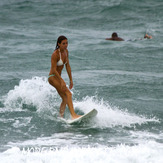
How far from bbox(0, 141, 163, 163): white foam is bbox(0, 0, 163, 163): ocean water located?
2 cm

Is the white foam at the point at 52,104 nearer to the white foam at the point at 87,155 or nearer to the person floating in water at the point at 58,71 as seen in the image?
the person floating in water at the point at 58,71

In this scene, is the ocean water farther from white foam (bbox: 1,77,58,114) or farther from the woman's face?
the woman's face

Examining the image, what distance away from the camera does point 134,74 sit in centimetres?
1378

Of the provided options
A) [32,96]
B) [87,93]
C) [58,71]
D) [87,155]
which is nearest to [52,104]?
[32,96]

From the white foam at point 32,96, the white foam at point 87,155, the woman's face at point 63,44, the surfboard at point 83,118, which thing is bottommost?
the white foam at point 87,155

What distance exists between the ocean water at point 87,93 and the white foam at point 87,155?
0.02 m

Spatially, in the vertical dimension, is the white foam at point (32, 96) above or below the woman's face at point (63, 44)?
below

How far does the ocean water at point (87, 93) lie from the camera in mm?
6652

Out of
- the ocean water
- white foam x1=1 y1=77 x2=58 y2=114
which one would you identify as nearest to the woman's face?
the ocean water

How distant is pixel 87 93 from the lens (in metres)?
11.3

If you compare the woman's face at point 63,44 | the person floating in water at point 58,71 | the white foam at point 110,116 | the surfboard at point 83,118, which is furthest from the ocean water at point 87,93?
the woman's face at point 63,44

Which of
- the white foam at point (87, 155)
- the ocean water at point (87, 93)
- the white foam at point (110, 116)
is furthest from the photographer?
the white foam at point (110, 116)

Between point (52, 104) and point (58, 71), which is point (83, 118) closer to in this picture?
point (58, 71)

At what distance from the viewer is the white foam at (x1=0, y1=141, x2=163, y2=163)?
6.20m
